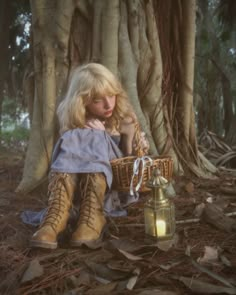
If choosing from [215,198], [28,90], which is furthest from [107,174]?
[28,90]

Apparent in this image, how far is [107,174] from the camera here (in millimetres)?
1864

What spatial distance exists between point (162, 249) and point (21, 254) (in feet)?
1.78

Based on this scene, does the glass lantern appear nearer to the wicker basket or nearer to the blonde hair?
the wicker basket

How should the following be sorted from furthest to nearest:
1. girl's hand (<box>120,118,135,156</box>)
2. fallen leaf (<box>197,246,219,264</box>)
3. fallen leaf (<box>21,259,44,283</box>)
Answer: girl's hand (<box>120,118,135,156</box>)
fallen leaf (<box>197,246,219,264</box>)
fallen leaf (<box>21,259,44,283</box>)

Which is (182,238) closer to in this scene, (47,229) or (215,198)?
(47,229)

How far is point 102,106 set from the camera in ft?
6.79

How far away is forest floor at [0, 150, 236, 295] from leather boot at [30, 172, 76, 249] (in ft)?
0.16

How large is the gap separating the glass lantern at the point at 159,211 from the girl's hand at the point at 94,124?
1.83 feet

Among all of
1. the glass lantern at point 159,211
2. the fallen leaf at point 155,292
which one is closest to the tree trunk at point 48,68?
the glass lantern at point 159,211

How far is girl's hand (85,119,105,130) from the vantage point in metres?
2.05

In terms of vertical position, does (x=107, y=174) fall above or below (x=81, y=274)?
above

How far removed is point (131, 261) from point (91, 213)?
1.17 ft

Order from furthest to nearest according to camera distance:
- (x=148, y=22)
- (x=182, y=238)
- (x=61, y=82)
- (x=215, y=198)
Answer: (x=148, y=22)
(x=61, y=82)
(x=215, y=198)
(x=182, y=238)

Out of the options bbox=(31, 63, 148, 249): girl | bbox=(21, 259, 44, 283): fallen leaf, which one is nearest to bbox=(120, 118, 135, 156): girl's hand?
bbox=(31, 63, 148, 249): girl
